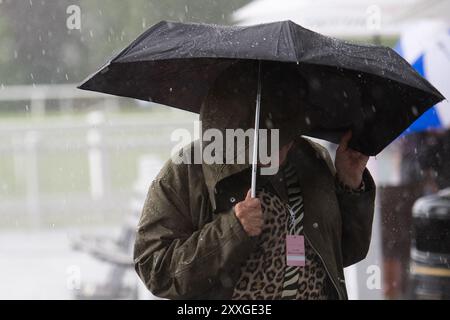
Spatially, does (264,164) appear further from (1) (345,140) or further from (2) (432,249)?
(2) (432,249)

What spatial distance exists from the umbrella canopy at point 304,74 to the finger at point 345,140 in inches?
0.6

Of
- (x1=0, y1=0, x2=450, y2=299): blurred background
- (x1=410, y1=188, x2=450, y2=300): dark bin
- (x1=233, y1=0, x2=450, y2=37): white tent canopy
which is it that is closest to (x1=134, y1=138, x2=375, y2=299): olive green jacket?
(x1=0, y1=0, x2=450, y2=299): blurred background

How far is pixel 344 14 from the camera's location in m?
7.09

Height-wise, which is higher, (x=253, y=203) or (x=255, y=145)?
(x=255, y=145)

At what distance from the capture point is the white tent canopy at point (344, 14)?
6.35 meters

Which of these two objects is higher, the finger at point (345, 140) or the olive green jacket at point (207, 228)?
the finger at point (345, 140)

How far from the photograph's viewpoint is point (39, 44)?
1098 cm

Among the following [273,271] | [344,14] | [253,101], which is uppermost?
[344,14]

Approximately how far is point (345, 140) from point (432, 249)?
2.07 meters

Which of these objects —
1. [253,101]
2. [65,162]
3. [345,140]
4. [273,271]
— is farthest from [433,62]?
[65,162]

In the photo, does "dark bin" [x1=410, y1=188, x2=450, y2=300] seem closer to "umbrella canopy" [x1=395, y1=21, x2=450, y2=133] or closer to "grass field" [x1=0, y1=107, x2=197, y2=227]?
"umbrella canopy" [x1=395, y1=21, x2=450, y2=133]

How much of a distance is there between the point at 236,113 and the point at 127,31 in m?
10.00

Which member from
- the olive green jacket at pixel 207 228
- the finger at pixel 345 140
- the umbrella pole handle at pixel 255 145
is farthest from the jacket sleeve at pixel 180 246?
the finger at pixel 345 140

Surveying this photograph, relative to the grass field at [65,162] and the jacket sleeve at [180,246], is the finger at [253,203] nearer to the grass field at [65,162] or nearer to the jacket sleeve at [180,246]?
the jacket sleeve at [180,246]
